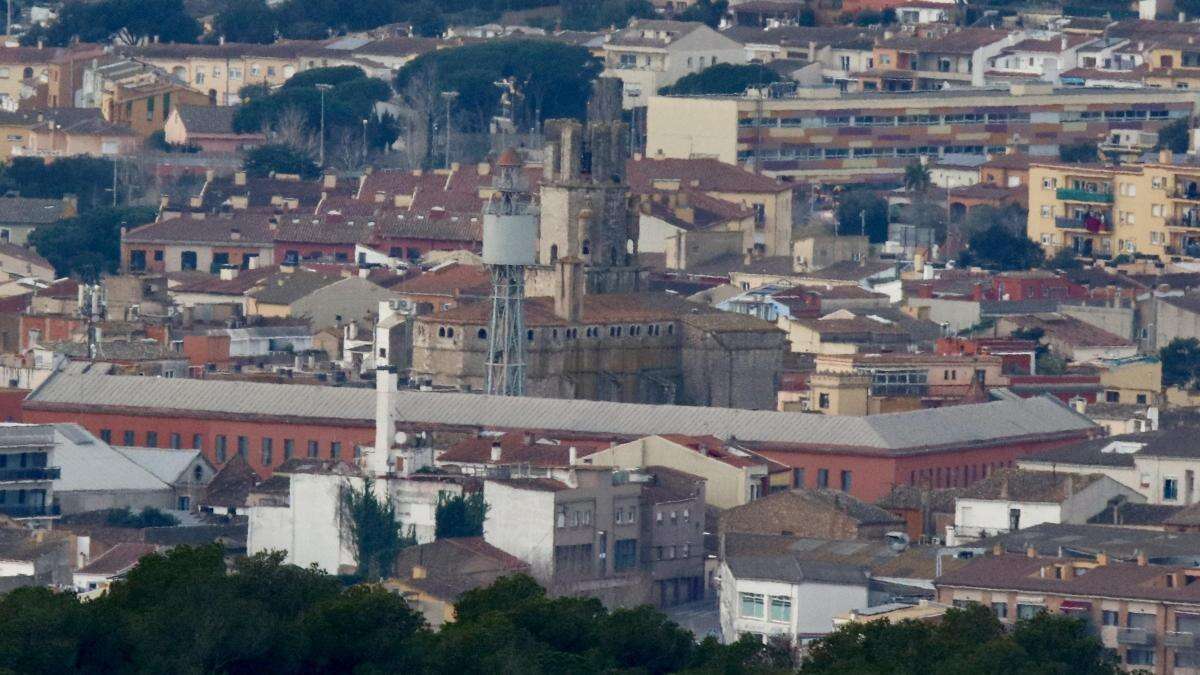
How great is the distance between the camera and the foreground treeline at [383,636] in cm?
6450

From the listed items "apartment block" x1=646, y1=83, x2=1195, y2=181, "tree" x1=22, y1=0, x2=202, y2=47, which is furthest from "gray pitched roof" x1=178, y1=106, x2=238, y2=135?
"tree" x1=22, y1=0, x2=202, y2=47

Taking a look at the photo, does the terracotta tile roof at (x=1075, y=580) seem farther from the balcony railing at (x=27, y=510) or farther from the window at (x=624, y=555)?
the balcony railing at (x=27, y=510)

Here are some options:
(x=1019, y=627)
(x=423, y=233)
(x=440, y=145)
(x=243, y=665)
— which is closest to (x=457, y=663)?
(x=243, y=665)

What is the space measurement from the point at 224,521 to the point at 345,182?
5005cm

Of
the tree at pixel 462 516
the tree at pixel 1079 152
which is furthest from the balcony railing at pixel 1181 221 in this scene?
Answer: the tree at pixel 462 516

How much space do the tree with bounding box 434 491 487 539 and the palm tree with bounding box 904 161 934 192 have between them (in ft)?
189

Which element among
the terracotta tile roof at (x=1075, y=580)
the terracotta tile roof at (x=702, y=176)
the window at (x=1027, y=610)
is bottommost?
the terracotta tile roof at (x=702, y=176)

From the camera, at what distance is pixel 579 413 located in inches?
3821

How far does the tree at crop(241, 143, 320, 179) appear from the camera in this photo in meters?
141

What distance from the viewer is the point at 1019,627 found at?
71.8m

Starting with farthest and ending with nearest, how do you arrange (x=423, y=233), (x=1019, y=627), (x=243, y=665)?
(x=423, y=233), (x=1019, y=627), (x=243, y=665)

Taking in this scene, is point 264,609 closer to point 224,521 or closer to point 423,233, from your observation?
point 224,521

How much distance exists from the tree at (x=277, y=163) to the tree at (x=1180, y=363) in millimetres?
32148

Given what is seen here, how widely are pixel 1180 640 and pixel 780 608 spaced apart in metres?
6.10
